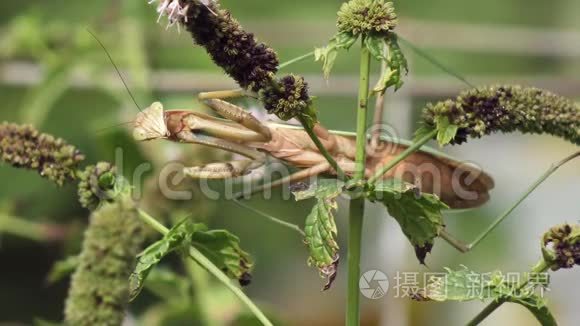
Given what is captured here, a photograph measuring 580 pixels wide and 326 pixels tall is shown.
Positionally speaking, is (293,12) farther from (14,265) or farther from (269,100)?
(269,100)

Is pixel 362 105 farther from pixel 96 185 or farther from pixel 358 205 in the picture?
pixel 96 185

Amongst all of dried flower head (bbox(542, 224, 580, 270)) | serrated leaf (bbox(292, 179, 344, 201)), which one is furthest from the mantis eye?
dried flower head (bbox(542, 224, 580, 270))

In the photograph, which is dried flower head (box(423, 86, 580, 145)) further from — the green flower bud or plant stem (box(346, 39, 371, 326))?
the green flower bud

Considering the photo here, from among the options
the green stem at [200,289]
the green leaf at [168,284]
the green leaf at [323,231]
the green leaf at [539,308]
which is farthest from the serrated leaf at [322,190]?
the green stem at [200,289]

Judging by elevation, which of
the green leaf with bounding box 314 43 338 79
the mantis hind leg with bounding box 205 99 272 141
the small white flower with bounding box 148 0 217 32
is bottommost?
the small white flower with bounding box 148 0 217 32

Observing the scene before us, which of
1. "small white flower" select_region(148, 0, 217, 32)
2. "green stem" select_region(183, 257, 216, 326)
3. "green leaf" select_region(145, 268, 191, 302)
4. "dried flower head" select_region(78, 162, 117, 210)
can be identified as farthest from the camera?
"green stem" select_region(183, 257, 216, 326)

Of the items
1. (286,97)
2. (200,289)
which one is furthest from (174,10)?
(200,289)
